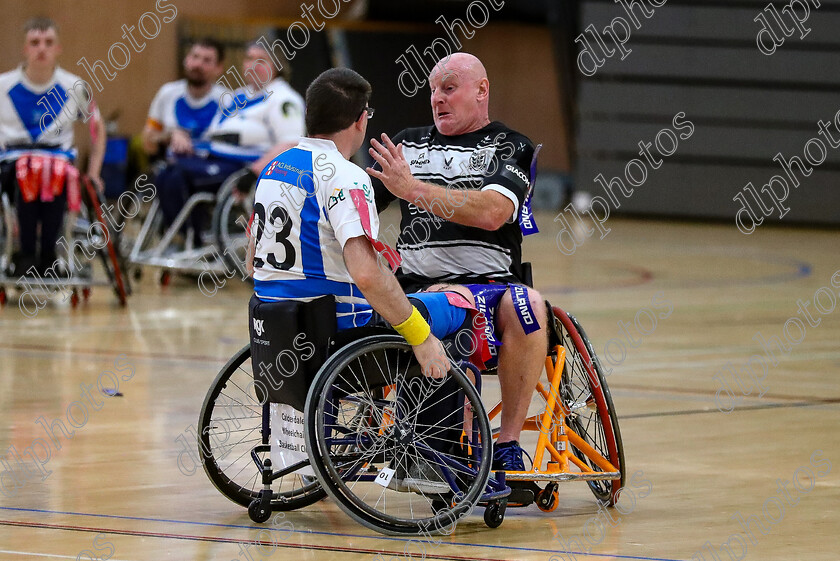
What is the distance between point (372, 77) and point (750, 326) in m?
10.8

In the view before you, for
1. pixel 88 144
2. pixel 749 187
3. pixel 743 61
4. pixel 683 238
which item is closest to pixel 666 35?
pixel 743 61

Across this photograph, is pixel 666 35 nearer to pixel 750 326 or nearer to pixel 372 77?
pixel 372 77

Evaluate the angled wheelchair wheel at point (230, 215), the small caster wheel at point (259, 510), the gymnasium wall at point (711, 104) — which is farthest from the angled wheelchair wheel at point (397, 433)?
the gymnasium wall at point (711, 104)

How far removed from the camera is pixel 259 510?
3602 mm

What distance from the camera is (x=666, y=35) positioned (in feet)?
54.2

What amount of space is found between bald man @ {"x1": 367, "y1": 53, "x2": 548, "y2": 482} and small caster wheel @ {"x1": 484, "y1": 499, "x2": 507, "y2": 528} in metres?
0.18

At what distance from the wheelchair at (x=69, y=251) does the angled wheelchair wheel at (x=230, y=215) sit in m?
0.76

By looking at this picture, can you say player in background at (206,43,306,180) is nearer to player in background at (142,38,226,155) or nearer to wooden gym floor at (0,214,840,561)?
player in background at (142,38,226,155)

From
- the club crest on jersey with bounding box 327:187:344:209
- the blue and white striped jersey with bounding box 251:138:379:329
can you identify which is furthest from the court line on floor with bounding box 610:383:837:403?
the club crest on jersey with bounding box 327:187:344:209

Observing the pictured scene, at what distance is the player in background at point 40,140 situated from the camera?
817 centimetres

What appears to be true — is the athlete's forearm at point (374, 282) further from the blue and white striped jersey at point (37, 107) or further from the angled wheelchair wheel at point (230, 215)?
the angled wheelchair wheel at point (230, 215)

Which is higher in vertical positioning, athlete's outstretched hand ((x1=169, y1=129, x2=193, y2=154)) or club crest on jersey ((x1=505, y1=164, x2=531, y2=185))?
club crest on jersey ((x1=505, y1=164, x2=531, y2=185))

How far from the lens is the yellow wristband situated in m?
3.39

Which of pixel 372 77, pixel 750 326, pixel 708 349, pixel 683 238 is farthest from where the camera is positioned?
pixel 372 77
